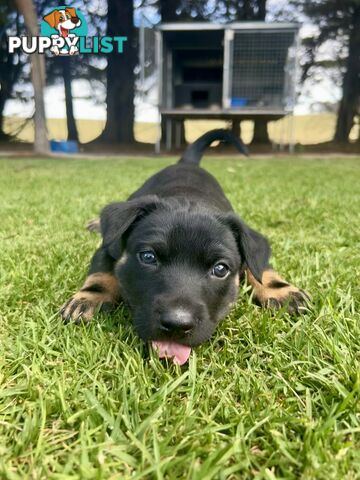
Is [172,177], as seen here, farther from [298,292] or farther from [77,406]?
[77,406]

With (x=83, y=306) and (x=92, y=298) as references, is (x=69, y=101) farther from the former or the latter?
(x=83, y=306)

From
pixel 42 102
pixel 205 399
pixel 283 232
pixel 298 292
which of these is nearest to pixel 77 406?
pixel 205 399

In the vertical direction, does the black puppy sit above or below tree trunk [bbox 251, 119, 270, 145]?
above

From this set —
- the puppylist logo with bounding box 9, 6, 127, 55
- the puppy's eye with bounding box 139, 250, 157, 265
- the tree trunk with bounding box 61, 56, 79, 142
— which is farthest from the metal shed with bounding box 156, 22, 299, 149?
the puppy's eye with bounding box 139, 250, 157, 265

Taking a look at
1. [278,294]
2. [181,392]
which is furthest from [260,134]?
[181,392]

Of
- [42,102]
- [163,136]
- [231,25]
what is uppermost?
[231,25]

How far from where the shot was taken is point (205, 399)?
1891mm

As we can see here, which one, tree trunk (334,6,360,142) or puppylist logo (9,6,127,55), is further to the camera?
tree trunk (334,6,360,142)

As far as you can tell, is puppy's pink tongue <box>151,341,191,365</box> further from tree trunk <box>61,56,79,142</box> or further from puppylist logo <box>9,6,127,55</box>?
tree trunk <box>61,56,79,142</box>

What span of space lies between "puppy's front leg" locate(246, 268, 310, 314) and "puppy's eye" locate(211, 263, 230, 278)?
376 millimetres

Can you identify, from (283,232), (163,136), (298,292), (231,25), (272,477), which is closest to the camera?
(272,477)

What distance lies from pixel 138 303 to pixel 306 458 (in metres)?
1.25

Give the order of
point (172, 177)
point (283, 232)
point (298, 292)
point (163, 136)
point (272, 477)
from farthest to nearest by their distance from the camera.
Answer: point (163, 136), point (283, 232), point (172, 177), point (298, 292), point (272, 477)

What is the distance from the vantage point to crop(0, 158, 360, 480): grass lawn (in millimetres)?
1522
